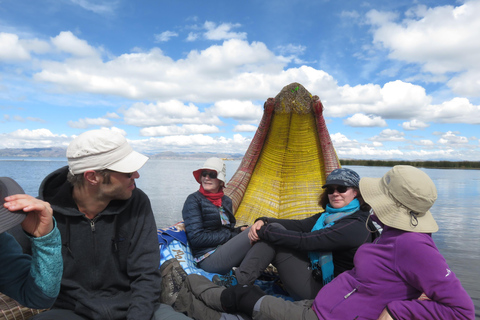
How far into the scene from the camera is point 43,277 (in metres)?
1.64

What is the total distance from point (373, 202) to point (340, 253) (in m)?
0.89

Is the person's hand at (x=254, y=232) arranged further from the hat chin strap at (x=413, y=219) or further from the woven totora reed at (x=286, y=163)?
the woven totora reed at (x=286, y=163)

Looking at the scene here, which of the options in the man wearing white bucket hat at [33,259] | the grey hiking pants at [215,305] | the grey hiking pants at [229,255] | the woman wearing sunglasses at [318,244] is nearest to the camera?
the man wearing white bucket hat at [33,259]

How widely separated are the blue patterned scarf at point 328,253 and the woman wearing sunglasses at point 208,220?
98 centimetres

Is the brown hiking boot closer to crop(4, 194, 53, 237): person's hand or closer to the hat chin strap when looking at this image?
crop(4, 194, 53, 237): person's hand

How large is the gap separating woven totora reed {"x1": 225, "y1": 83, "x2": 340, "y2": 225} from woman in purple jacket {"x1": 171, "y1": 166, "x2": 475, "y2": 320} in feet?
10.1

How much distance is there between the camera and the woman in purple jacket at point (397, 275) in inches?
69.1

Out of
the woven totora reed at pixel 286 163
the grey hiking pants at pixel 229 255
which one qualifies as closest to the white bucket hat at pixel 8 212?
the grey hiking pants at pixel 229 255

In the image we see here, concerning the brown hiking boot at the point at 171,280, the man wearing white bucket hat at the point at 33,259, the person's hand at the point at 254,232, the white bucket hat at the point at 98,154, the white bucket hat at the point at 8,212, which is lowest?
the brown hiking boot at the point at 171,280

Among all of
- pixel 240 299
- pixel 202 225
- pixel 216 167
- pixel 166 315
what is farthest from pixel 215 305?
pixel 216 167

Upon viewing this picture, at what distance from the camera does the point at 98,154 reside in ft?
6.71

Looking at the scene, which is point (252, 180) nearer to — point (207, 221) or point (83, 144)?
point (207, 221)

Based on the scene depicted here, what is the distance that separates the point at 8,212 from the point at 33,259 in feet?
1.41

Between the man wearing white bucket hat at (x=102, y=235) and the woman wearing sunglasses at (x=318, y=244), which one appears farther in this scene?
the woman wearing sunglasses at (x=318, y=244)
